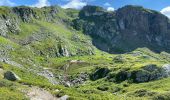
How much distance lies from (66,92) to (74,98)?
890 cm

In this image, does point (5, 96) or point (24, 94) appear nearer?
point (5, 96)

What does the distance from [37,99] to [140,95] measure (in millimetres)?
83936

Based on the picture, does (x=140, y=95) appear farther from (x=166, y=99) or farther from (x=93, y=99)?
(x=93, y=99)

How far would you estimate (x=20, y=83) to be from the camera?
141125 millimetres

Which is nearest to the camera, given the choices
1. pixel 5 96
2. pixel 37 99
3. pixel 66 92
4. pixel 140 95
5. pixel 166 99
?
pixel 5 96

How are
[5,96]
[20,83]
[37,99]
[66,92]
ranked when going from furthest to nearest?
1. [20,83]
2. [66,92]
3. [37,99]
4. [5,96]

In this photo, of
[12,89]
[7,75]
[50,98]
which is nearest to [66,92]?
[50,98]

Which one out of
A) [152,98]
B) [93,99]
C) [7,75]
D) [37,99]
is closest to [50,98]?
[37,99]

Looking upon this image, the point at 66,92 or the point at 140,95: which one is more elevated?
the point at 66,92

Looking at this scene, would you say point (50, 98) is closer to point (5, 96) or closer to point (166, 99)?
point (5, 96)

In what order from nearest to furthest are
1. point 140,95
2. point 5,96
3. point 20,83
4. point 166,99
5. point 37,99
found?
point 5,96
point 37,99
point 20,83
point 166,99
point 140,95

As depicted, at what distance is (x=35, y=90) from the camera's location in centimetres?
12975

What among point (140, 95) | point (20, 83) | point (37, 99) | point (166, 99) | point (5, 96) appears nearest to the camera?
point (5, 96)

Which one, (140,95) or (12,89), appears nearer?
(12,89)
